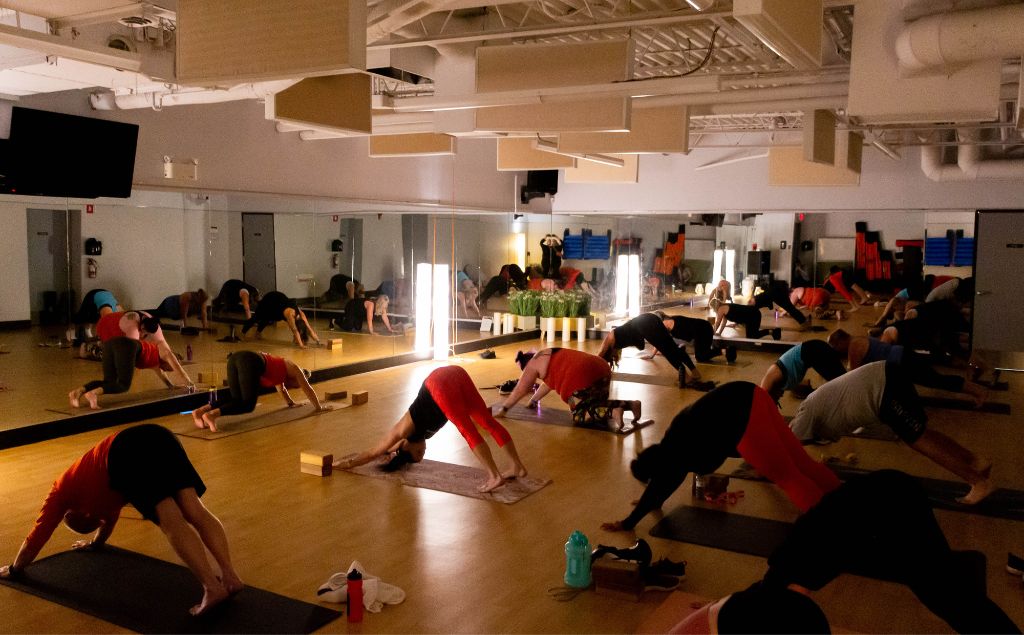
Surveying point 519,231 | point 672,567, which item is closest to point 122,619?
point 672,567

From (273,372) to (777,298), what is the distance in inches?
304

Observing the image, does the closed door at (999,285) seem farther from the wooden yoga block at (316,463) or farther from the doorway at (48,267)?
the doorway at (48,267)

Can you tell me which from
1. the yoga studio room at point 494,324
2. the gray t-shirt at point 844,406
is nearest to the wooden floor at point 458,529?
the yoga studio room at point 494,324

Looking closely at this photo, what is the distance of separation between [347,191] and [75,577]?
6.49m

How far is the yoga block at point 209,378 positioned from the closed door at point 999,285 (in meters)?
9.34

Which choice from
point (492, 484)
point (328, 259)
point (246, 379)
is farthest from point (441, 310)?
point (492, 484)

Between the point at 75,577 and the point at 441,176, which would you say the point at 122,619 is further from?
the point at 441,176

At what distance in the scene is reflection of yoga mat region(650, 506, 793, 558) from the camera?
4.55 m

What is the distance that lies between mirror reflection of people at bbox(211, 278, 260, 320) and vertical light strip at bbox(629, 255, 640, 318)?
6.93 metres

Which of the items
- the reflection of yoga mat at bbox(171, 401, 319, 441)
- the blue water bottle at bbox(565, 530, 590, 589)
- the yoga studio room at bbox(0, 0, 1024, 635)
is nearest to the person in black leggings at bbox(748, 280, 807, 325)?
the yoga studio room at bbox(0, 0, 1024, 635)

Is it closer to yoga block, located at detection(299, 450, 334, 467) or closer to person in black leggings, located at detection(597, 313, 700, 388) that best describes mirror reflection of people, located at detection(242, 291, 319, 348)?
yoga block, located at detection(299, 450, 334, 467)

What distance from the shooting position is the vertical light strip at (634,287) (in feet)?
45.8

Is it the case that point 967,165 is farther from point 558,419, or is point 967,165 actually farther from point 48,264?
point 48,264

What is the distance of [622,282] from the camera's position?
45.8 ft
